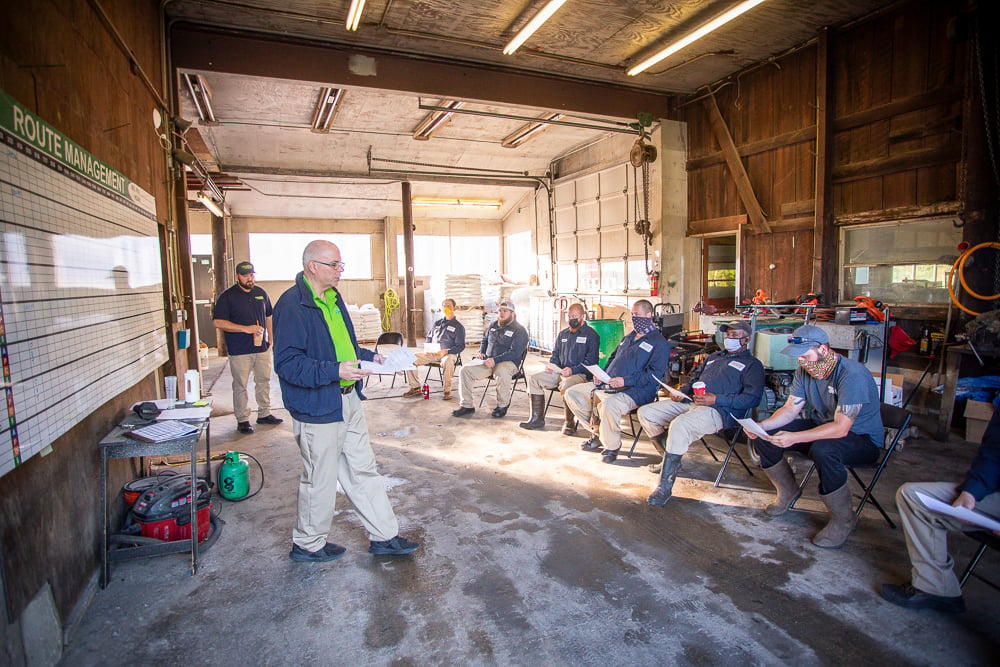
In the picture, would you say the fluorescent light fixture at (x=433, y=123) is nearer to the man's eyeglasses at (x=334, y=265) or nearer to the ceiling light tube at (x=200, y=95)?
the ceiling light tube at (x=200, y=95)

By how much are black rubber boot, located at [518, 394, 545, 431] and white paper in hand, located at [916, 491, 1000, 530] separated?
377 cm

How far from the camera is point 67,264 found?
2646 mm

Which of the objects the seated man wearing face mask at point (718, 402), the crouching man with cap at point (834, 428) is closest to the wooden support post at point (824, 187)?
the seated man wearing face mask at point (718, 402)

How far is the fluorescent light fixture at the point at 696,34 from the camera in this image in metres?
5.49

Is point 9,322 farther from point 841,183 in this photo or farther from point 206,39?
point 841,183

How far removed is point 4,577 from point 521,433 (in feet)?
14.3

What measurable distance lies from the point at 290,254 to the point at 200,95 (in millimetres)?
7282

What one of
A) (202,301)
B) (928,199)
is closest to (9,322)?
(928,199)

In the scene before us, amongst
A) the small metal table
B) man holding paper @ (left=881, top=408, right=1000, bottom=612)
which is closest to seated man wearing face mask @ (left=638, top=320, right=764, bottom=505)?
man holding paper @ (left=881, top=408, right=1000, bottom=612)

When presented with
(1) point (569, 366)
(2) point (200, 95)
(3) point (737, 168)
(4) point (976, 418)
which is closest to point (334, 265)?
(1) point (569, 366)

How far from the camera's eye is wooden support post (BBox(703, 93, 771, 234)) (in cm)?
779

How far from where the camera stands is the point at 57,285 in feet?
8.19

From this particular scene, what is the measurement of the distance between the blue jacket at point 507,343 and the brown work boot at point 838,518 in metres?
3.94

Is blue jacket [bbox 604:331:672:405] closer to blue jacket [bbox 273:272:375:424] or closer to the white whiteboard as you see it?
blue jacket [bbox 273:272:375:424]
